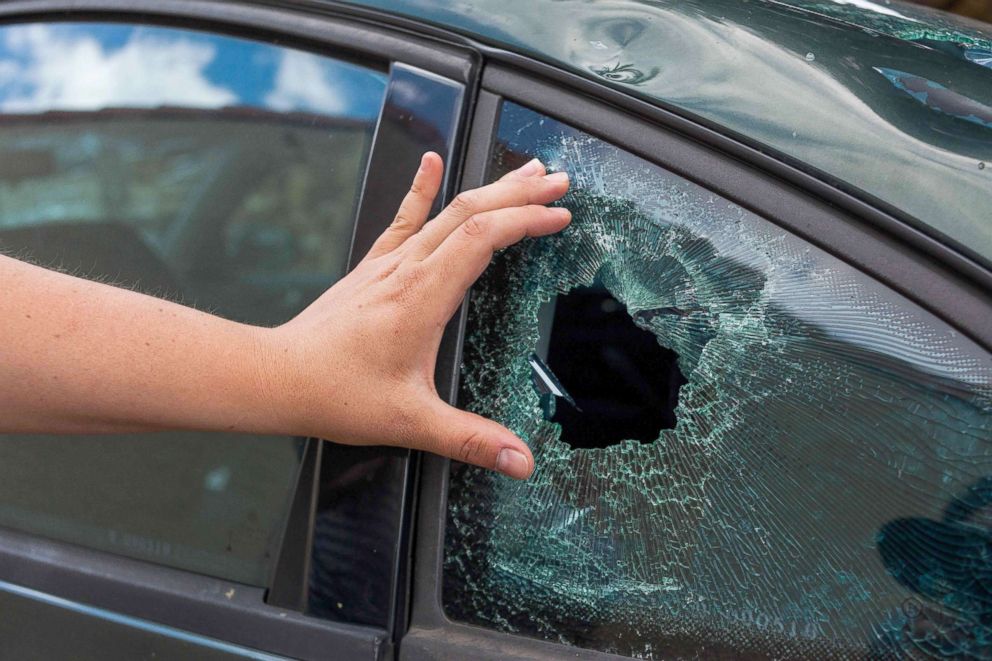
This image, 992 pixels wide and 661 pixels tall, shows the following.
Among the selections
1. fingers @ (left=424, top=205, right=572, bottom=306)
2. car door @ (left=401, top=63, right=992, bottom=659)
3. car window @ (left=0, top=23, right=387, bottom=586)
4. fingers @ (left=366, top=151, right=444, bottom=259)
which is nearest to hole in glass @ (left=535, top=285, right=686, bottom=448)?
car door @ (left=401, top=63, right=992, bottom=659)

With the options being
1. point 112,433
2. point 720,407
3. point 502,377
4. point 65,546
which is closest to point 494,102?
point 502,377

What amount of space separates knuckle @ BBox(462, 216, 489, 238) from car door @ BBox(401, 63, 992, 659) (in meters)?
0.08

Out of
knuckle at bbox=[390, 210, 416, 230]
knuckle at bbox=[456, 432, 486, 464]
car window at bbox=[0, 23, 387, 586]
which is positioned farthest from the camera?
car window at bbox=[0, 23, 387, 586]

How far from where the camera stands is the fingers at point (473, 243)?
1.17 m

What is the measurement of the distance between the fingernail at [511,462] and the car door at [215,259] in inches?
5.4

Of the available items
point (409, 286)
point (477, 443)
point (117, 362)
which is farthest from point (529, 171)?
point (117, 362)

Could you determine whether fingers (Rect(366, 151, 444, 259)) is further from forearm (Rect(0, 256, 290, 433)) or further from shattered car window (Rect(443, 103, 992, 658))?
forearm (Rect(0, 256, 290, 433))

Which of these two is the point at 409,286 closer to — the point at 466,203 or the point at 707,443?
the point at 466,203

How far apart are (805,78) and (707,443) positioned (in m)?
0.55

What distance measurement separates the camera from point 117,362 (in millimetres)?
1286

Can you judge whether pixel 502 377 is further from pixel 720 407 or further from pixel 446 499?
pixel 720 407

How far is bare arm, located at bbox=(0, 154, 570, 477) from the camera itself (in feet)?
3.85

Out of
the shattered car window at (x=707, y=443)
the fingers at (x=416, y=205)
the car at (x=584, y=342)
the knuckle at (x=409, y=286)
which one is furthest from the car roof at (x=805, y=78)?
the knuckle at (x=409, y=286)

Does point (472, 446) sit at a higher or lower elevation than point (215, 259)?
lower
